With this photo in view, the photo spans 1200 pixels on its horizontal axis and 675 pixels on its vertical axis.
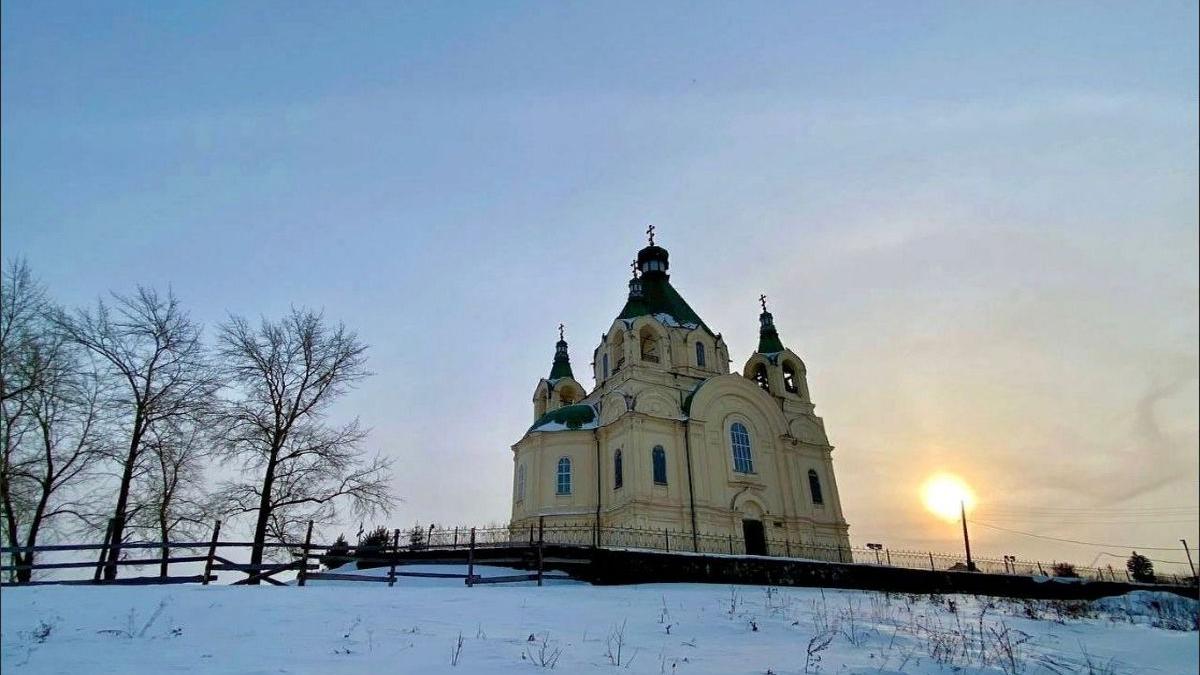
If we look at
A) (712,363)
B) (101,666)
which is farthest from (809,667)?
(712,363)

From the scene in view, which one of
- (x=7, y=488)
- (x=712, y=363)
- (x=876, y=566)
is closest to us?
(x=7, y=488)

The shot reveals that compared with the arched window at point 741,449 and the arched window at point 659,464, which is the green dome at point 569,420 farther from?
the arched window at point 741,449

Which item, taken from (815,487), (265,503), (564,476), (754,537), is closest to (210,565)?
(265,503)

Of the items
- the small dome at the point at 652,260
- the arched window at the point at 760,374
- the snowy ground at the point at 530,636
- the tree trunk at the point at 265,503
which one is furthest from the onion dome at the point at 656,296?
the snowy ground at the point at 530,636

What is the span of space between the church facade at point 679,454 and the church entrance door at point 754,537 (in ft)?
0.22

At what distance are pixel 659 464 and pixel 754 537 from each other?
19.5 ft

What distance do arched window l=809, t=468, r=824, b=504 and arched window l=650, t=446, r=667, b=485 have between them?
9.60 meters

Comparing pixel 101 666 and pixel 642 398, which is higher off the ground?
pixel 642 398

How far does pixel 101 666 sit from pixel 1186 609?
74.8ft

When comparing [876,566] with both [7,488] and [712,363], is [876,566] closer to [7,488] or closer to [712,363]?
[712,363]

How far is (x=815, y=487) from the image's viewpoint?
36406mm

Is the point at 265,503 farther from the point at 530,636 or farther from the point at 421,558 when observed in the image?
the point at 530,636

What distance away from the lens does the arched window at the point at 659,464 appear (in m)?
31.4

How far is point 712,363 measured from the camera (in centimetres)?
3903
